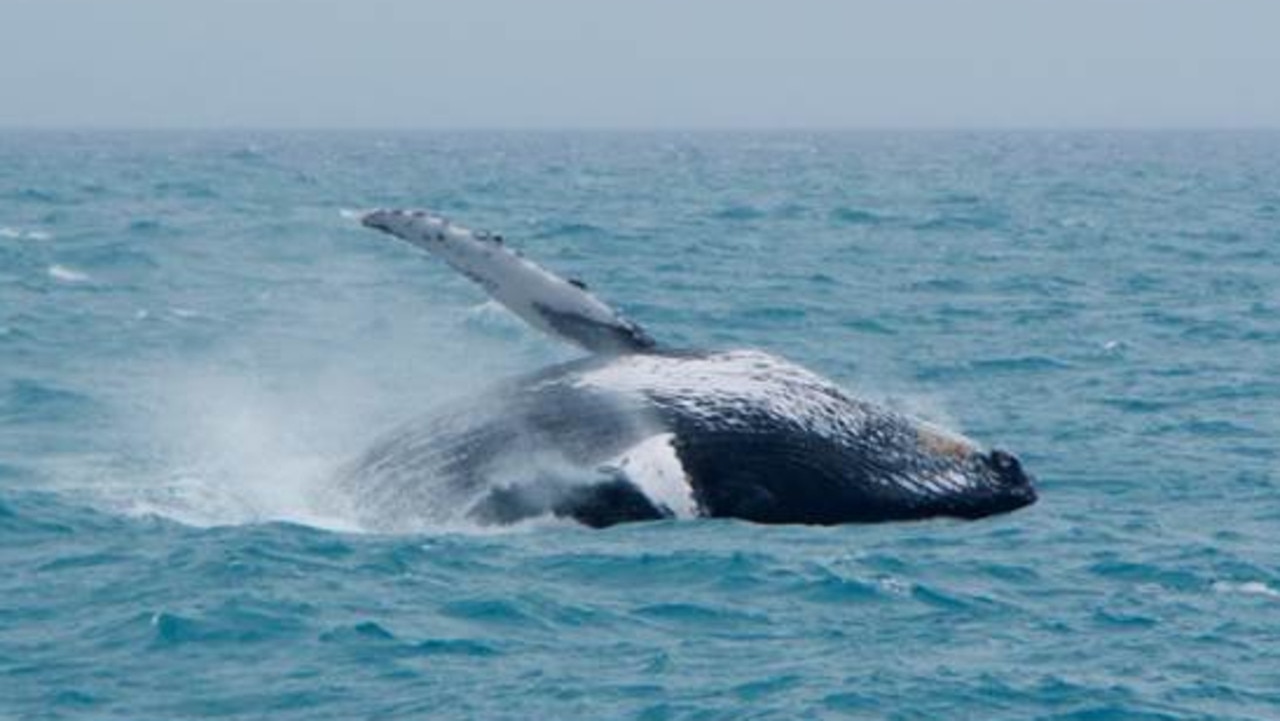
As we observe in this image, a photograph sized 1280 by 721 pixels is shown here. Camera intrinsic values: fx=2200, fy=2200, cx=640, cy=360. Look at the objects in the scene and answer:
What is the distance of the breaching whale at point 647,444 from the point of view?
1340 cm

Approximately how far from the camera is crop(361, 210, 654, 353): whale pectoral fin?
14.0 m

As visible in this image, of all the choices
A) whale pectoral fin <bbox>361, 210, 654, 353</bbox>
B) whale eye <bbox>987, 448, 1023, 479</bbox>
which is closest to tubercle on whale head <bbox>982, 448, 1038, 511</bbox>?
whale eye <bbox>987, 448, 1023, 479</bbox>

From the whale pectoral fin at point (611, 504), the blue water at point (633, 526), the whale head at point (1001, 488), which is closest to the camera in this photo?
the blue water at point (633, 526)

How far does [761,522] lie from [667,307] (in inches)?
796

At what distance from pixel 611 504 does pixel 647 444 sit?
1.40 feet

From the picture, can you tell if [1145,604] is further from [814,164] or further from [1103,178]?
[814,164]

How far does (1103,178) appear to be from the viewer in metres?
97.0

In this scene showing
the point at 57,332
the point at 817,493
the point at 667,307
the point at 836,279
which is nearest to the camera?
the point at 817,493

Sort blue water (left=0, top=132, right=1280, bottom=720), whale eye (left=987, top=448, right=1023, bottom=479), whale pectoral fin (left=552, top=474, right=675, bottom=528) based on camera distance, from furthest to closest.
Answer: whale eye (left=987, top=448, right=1023, bottom=479) → whale pectoral fin (left=552, top=474, right=675, bottom=528) → blue water (left=0, top=132, right=1280, bottom=720)

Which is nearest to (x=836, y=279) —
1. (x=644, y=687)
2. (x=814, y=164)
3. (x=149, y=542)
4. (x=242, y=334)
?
(x=242, y=334)

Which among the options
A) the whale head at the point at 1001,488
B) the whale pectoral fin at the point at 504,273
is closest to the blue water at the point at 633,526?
the whale head at the point at 1001,488

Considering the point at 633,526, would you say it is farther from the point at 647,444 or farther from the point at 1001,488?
the point at 1001,488

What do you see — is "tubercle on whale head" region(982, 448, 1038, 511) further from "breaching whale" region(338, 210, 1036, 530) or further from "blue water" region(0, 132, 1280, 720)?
"blue water" region(0, 132, 1280, 720)

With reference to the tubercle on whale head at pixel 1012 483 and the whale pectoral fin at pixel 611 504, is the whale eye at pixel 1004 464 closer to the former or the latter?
the tubercle on whale head at pixel 1012 483
